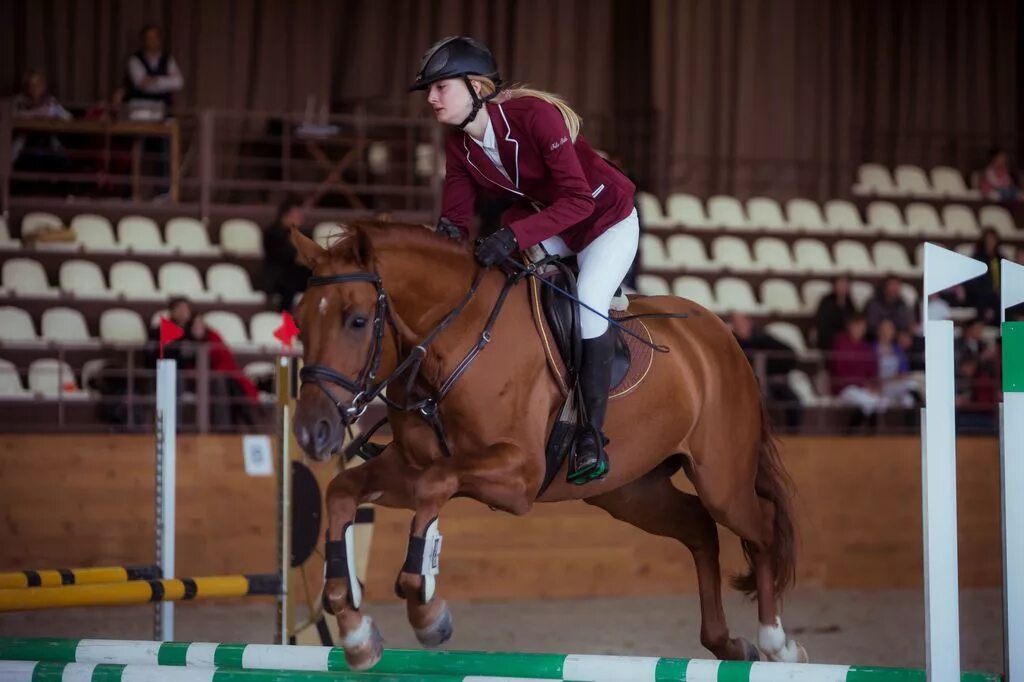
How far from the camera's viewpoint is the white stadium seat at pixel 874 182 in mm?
12109

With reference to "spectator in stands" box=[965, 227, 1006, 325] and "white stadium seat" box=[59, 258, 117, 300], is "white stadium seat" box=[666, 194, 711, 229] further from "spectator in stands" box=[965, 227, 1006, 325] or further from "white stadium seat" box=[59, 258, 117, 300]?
"white stadium seat" box=[59, 258, 117, 300]

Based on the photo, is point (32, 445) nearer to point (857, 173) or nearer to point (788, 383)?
point (788, 383)

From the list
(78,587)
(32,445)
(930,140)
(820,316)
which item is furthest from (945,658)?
(930,140)

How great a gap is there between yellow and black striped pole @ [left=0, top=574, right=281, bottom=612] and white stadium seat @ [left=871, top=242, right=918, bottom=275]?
7.66 metres

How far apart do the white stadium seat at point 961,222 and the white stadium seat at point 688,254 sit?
242cm

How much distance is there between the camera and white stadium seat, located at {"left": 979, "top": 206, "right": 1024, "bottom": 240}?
38.6 ft

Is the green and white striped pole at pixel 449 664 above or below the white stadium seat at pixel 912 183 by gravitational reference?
below

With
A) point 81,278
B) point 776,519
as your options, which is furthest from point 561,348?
point 81,278

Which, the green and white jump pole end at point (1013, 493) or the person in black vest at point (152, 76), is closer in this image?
the green and white jump pole end at point (1013, 493)

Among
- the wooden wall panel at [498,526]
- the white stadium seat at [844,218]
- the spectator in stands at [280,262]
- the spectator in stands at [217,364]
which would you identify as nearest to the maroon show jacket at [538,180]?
the wooden wall panel at [498,526]

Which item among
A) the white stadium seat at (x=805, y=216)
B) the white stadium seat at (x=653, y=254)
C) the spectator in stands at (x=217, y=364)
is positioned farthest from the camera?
the white stadium seat at (x=805, y=216)

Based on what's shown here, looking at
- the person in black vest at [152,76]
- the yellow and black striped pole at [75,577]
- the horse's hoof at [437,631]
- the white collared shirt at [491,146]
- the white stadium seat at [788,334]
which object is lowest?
the yellow and black striped pole at [75,577]

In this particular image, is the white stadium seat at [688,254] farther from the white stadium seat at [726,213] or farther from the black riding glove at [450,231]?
the black riding glove at [450,231]

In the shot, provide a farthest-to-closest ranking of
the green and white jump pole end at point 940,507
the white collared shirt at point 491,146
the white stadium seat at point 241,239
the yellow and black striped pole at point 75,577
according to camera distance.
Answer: the white stadium seat at point 241,239 < the yellow and black striped pole at point 75,577 < the white collared shirt at point 491,146 < the green and white jump pole end at point 940,507
